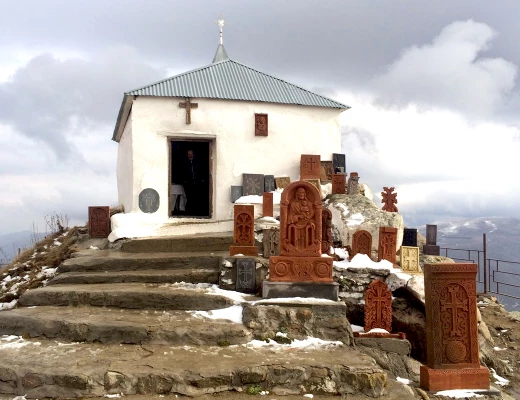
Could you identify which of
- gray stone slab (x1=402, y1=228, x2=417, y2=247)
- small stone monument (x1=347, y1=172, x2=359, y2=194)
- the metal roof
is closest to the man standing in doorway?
the metal roof

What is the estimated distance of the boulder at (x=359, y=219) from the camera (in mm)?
8883

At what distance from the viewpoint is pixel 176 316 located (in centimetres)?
588

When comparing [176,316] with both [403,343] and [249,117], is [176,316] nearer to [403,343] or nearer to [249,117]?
[403,343]

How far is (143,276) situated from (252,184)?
4533 mm

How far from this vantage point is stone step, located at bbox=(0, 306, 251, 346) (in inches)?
210

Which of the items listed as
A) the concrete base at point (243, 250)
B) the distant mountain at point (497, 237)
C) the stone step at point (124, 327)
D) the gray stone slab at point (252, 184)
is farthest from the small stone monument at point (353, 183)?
the distant mountain at point (497, 237)

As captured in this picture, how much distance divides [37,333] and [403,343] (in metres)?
5.07

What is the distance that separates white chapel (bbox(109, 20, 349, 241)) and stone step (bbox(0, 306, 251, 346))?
405 cm

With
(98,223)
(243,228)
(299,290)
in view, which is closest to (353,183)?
(243,228)

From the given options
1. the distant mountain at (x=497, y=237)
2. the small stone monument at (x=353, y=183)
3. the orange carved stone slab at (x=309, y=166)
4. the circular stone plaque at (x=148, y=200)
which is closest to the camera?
the small stone monument at (x=353, y=183)

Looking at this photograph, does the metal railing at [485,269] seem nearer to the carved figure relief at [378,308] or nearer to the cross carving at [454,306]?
the carved figure relief at [378,308]

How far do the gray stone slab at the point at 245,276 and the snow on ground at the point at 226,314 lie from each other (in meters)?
0.79

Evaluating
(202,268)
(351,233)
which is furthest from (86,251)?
(351,233)

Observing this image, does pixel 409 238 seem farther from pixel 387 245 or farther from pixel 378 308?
pixel 378 308
